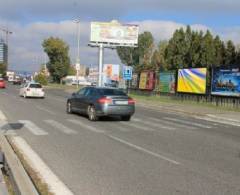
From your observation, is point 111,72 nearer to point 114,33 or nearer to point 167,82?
point 114,33

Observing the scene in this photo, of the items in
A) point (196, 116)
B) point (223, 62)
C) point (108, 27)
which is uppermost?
point (108, 27)

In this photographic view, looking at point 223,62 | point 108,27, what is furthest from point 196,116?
point 108,27

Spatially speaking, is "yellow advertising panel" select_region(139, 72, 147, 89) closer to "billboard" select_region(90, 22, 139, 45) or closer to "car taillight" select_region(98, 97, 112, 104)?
"billboard" select_region(90, 22, 139, 45)

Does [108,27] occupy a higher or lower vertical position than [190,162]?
higher

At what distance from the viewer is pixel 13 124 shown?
714 inches

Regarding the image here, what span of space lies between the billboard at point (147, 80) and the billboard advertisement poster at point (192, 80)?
6867 mm

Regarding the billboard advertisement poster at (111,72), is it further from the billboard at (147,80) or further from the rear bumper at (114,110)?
the rear bumper at (114,110)

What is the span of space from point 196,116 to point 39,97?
18.7 m

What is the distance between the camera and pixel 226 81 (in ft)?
113

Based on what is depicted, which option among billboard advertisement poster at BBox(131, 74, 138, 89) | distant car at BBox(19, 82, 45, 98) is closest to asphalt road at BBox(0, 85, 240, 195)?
distant car at BBox(19, 82, 45, 98)

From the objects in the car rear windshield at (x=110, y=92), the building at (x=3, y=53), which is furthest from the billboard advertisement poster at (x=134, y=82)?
the building at (x=3, y=53)

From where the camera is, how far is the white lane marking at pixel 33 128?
1581 centimetres

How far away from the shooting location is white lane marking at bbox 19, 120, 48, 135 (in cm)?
1581

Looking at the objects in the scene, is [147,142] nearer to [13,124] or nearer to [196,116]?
[13,124]
